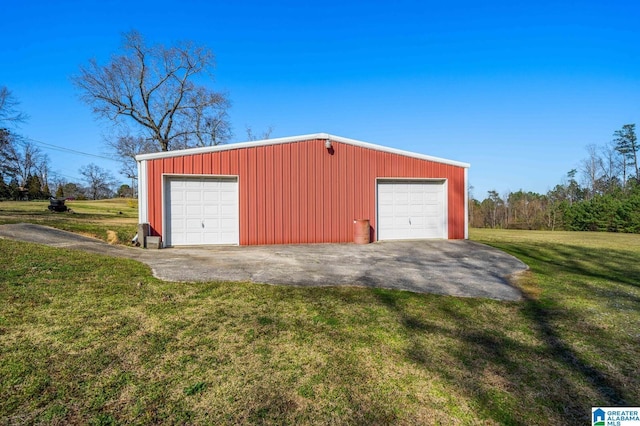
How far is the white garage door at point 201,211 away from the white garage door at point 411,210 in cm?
464

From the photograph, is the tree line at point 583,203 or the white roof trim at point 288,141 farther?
the tree line at point 583,203

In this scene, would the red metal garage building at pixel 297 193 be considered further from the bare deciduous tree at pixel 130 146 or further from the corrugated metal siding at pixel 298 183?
the bare deciduous tree at pixel 130 146

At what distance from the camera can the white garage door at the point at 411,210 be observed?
408 inches

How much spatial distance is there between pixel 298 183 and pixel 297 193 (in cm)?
30

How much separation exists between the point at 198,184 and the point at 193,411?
7.85 meters

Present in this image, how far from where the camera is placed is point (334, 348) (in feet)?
9.20

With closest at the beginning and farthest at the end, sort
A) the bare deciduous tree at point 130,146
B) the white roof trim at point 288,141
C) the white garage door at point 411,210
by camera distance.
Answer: the white roof trim at point 288,141
the white garage door at point 411,210
the bare deciduous tree at point 130,146

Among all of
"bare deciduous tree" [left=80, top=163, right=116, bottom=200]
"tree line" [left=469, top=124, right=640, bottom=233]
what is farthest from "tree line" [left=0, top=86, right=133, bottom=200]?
"tree line" [left=469, top=124, right=640, bottom=233]

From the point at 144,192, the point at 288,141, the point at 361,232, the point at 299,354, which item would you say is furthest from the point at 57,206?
the point at 299,354

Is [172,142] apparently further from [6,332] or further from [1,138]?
[6,332]

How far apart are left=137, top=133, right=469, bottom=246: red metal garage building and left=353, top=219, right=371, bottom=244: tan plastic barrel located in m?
0.31

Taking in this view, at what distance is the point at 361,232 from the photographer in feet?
31.7

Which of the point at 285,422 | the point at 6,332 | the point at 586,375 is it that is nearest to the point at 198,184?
the point at 6,332

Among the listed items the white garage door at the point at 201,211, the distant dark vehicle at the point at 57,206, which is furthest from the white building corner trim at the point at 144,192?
the distant dark vehicle at the point at 57,206
